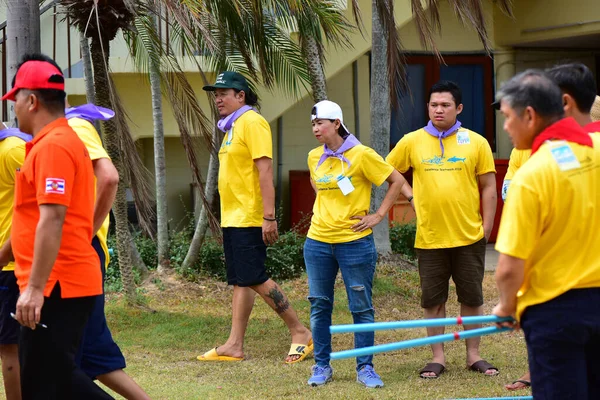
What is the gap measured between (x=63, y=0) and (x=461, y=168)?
3735 millimetres

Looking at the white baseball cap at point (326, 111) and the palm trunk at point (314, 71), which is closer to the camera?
the white baseball cap at point (326, 111)

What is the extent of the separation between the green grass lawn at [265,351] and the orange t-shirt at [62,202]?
1946mm

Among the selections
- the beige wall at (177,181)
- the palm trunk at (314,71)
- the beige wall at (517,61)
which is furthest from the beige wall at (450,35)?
the palm trunk at (314,71)

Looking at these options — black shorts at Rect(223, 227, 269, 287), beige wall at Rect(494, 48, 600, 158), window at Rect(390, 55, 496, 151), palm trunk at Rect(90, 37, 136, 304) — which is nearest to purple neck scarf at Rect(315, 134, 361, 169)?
black shorts at Rect(223, 227, 269, 287)

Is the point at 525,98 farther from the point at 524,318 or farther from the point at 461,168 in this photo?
the point at 461,168

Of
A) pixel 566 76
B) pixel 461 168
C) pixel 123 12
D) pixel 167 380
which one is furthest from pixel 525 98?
pixel 123 12

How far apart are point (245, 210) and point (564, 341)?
3.86 metres

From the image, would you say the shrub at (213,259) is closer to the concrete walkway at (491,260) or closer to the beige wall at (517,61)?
the concrete walkway at (491,260)

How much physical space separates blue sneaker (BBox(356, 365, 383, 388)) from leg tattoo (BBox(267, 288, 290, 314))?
111 cm

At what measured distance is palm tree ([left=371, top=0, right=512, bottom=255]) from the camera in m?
7.54

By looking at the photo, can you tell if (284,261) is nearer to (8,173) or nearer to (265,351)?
(265,351)

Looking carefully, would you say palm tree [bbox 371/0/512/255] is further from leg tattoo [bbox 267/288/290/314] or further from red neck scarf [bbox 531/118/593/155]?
red neck scarf [bbox 531/118/593/155]

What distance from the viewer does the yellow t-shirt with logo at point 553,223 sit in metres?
3.41

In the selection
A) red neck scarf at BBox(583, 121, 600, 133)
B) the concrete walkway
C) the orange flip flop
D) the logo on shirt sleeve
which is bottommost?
the orange flip flop
